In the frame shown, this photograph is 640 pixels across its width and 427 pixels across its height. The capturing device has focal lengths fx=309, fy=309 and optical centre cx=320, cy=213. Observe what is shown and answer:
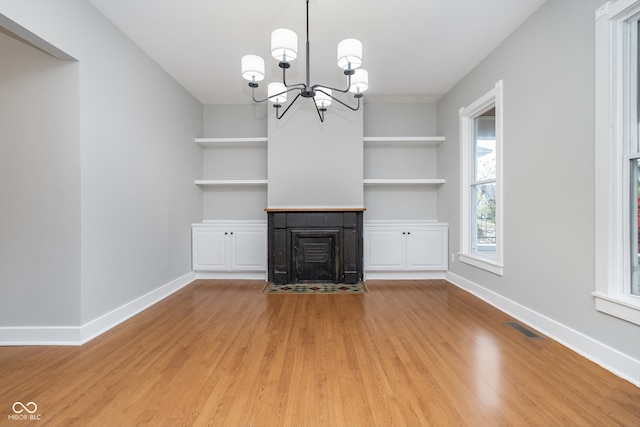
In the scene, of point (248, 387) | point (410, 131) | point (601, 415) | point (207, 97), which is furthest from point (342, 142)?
point (601, 415)

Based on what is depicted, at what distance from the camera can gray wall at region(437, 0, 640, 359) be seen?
2.16 metres

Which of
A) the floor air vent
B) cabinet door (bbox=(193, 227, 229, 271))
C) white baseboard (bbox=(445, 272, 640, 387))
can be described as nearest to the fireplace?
cabinet door (bbox=(193, 227, 229, 271))

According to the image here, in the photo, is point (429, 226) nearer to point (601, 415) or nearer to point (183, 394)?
point (601, 415)

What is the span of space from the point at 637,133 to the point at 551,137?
607 millimetres

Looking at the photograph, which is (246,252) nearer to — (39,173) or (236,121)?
(236,121)

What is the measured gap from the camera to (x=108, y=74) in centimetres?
275

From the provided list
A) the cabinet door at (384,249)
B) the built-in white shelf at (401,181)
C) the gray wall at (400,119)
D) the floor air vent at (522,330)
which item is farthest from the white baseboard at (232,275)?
the floor air vent at (522,330)

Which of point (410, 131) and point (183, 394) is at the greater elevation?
point (410, 131)

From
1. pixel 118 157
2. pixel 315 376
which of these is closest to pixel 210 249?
pixel 118 157

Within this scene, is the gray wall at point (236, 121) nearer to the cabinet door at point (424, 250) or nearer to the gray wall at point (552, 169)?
the cabinet door at point (424, 250)

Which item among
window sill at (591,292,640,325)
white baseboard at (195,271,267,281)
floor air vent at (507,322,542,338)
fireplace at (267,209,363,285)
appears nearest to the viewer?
window sill at (591,292,640,325)

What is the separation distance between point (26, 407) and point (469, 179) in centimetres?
445

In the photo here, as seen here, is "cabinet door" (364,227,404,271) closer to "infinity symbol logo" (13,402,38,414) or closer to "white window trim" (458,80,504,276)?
"white window trim" (458,80,504,276)

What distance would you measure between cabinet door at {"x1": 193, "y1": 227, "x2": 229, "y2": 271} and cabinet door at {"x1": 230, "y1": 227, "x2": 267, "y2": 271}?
131 mm
